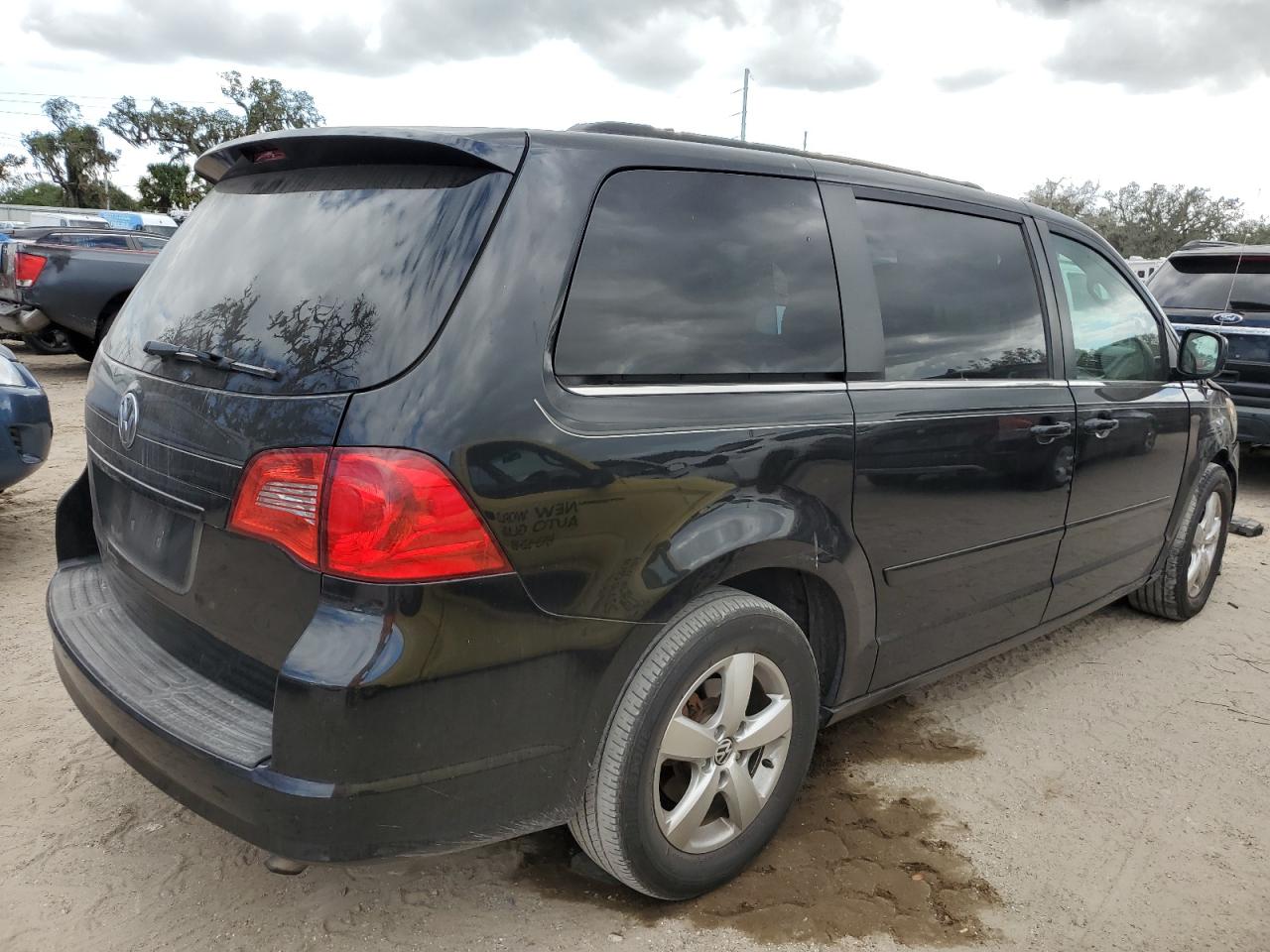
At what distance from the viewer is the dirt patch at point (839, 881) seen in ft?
7.62

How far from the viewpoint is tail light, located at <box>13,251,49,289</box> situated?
32.9 feet

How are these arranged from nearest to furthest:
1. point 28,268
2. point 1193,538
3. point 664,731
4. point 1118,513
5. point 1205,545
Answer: point 664,731 < point 1118,513 < point 1193,538 < point 1205,545 < point 28,268

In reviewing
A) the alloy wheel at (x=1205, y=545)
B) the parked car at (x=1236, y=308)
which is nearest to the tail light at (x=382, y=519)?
the alloy wheel at (x=1205, y=545)

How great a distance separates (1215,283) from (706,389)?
6.84 m

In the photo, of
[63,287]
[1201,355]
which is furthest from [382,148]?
[63,287]

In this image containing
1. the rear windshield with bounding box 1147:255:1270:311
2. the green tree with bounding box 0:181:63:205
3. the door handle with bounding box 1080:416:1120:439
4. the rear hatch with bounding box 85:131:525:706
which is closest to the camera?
the rear hatch with bounding box 85:131:525:706

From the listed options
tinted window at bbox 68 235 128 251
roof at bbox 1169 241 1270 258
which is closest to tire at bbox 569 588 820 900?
roof at bbox 1169 241 1270 258

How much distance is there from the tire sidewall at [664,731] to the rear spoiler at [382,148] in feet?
3.69

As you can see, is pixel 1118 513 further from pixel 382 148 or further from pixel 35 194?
pixel 35 194

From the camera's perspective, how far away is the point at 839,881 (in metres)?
2.48

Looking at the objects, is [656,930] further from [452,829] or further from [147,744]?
[147,744]

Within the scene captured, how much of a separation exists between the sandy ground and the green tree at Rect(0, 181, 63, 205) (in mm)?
70343

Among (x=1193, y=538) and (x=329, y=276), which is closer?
(x=329, y=276)

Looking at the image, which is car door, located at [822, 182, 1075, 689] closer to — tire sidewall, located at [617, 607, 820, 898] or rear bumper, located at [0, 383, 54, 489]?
tire sidewall, located at [617, 607, 820, 898]
